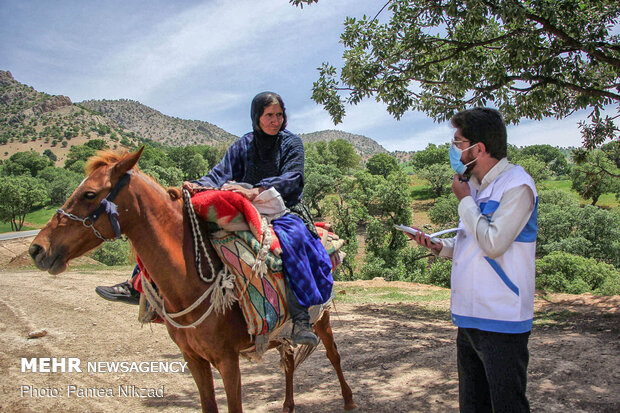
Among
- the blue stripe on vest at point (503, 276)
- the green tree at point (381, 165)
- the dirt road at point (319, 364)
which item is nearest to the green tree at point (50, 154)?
the green tree at point (381, 165)

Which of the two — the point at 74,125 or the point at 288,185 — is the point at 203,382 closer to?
the point at 288,185

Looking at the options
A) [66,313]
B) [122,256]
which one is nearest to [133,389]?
[66,313]

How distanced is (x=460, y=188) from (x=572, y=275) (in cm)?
1727

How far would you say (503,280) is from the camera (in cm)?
206

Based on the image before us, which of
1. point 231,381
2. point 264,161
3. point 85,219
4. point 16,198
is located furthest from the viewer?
point 16,198

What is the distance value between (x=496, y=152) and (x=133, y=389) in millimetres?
5125

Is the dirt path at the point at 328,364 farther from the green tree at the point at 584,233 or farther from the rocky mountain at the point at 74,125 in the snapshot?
the rocky mountain at the point at 74,125

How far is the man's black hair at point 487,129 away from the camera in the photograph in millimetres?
2234

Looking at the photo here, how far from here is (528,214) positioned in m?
2.04

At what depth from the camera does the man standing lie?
6.68ft

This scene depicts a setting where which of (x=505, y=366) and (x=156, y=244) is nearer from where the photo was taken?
(x=505, y=366)

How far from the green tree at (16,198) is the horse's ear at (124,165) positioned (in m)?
43.0

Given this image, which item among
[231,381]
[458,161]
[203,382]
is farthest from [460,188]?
[203,382]

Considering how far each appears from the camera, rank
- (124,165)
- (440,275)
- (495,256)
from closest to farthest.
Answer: (495,256), (124,165), (440,275)
